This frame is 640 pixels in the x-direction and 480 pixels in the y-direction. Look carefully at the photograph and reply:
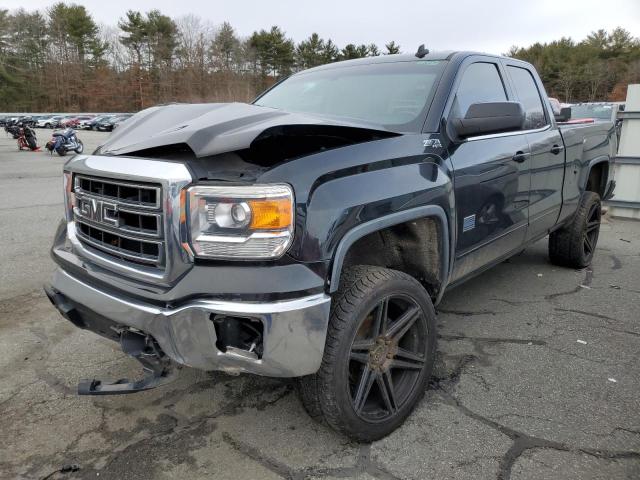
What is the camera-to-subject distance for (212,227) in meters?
1.96

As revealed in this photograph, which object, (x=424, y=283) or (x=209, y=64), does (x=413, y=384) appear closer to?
(x=424, y=283)

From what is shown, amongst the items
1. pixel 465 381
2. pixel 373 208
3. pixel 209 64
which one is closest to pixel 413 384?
pixel 465 381

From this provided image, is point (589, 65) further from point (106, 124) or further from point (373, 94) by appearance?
point (373, 94)

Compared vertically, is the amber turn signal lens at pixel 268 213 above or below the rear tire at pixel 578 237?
above

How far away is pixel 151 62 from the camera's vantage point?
70438 millimetres

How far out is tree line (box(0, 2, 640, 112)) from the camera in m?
68.4

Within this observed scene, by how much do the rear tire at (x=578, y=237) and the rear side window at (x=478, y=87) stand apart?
1.87 meters

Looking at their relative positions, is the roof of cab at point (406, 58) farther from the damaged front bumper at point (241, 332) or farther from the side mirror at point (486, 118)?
the damaged front bumper at point (241, 332)

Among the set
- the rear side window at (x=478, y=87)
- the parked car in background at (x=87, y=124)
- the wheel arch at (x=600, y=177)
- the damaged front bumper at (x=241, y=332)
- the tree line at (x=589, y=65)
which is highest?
the tree line at (x=589, y=65)

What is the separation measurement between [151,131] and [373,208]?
1122 mm

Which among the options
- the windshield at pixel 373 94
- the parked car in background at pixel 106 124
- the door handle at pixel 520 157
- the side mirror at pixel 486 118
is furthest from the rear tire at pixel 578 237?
the parked car in background at pixel 106 124

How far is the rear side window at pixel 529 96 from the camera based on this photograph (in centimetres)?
396

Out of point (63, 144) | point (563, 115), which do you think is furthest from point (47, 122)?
point (563, 115)

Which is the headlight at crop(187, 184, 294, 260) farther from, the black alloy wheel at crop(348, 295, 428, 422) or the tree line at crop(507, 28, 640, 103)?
the tree line at crop(507, 28, 640, 103)
